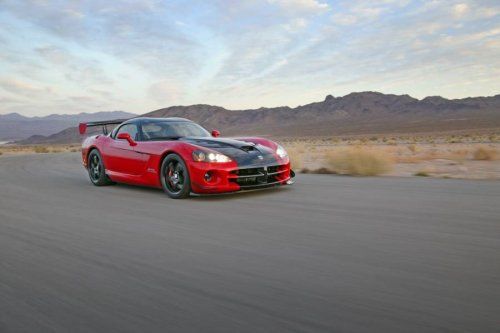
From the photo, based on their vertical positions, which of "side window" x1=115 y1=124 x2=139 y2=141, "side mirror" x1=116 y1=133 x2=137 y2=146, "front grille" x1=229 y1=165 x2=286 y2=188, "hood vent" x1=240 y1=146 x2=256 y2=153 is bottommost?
"front grille" x1=229 y1=165 x2=286 y2=188

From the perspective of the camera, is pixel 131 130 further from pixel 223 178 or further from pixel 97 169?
pixel 223 178

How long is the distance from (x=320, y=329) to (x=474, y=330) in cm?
70

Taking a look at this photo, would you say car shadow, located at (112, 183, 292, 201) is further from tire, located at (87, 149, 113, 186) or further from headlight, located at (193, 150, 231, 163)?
tire, located at (87, 149, 113, 186)

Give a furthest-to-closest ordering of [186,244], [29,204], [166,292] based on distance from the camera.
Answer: [29,204] < [186,244] < [166,292]

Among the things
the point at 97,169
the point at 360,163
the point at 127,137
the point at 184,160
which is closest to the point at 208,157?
the point at 184,160

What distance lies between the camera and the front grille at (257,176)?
7.21 meters

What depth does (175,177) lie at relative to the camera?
24.7ft

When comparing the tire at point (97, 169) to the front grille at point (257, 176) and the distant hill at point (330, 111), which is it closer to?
the front grille at point (257, 176)

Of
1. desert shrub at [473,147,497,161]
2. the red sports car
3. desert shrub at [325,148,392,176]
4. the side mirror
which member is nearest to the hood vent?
the red sports car

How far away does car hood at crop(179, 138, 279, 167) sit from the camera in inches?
289

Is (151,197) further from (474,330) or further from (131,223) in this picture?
(474,330)

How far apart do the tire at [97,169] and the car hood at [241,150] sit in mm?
2103

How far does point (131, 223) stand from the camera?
215 inches

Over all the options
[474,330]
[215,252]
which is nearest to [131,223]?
[215,252]
